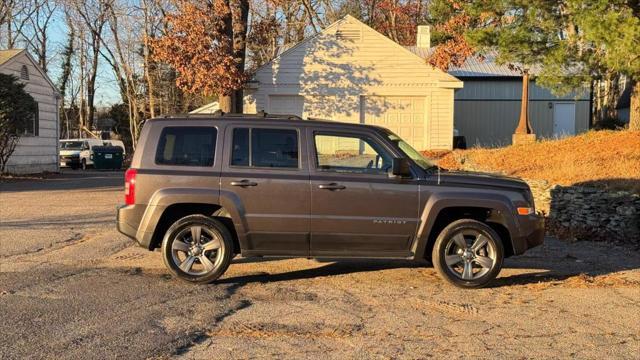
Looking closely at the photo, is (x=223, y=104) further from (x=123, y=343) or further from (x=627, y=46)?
(x=123, y=343)

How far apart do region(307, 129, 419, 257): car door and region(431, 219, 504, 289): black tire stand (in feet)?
1.25

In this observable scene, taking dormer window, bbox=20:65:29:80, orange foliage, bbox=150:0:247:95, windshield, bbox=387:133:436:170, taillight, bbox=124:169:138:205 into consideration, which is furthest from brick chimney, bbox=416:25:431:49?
taillight, bbox=124:169:138:205

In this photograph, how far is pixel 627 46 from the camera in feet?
40.1

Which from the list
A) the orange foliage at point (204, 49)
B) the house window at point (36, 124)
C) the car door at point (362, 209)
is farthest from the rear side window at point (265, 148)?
the house window at point (36, 124)

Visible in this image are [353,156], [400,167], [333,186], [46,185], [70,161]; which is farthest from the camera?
[70,161]

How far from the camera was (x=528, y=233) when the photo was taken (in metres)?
6.94

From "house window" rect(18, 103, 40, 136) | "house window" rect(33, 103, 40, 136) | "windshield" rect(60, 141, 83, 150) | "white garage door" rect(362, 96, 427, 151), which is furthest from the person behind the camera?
"windshield" rect(60, 141, 83, 150)

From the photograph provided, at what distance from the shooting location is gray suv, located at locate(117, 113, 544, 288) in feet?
22.4

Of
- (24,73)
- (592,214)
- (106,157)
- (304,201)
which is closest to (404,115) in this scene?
(592,214)

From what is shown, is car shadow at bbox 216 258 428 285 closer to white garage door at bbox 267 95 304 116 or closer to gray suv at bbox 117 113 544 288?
gray suv at bbox 117 113 544 288

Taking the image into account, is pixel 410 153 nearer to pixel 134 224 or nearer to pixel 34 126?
pixel 134 224

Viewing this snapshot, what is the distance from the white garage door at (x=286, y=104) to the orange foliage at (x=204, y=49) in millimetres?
1596

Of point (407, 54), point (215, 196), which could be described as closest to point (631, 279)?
point (215, 196)

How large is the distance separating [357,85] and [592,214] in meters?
14.4
